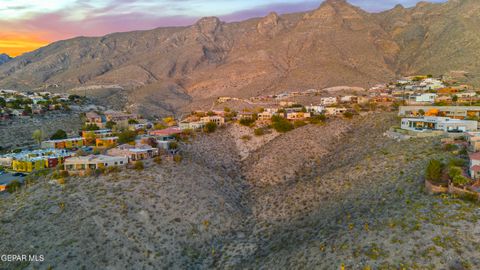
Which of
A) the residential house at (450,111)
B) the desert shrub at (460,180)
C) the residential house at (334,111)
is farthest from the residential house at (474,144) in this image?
the residential house at (334,111)

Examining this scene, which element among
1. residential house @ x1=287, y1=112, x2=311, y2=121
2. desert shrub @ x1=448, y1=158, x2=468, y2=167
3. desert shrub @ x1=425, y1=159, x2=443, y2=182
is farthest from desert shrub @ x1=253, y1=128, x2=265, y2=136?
desert shrub @ x1=425, y1=159, x2=443, y2=182

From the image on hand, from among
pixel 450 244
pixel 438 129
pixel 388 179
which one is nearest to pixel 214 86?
pixel 438 129

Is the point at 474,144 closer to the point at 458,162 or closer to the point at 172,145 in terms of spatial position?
the point at 458,162

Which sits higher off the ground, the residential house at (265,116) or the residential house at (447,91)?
the residential house at (447,91)

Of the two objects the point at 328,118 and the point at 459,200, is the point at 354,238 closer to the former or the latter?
the point at 459,200

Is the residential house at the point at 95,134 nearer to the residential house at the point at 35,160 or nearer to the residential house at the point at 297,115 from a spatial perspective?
the residential house at the point at 35,160

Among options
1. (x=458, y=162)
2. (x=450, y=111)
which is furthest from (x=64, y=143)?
(x=450, y=111)

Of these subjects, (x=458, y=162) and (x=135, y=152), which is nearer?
(x=458, y=162)

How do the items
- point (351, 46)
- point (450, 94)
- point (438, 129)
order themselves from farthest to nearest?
point (351, 46), point (450, 94), point (438, 129)
